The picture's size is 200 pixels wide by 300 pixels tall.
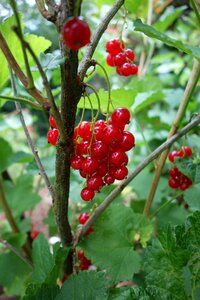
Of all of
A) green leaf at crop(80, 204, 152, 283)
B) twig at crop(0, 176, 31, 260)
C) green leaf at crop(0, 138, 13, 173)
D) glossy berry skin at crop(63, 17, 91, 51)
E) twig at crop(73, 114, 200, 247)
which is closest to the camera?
glossy berry skin at crop(63, 17, 91, 51)

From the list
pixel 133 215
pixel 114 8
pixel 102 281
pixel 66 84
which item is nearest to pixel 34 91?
pixel 66 84

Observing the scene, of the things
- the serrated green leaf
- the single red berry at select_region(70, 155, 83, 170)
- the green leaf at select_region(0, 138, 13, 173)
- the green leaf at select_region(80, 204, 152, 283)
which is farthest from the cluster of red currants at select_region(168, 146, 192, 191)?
the green leaf at select_region(0, 138, 13, 173)

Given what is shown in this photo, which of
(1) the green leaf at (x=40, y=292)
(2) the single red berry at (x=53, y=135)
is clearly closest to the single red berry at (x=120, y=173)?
(2) the single red berry at (x=53, y=135)

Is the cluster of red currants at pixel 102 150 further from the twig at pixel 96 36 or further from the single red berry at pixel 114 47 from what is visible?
the single red berry at pixel 114 47

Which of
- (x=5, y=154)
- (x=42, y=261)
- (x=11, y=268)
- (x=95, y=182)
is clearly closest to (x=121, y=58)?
(x=95, y=182)

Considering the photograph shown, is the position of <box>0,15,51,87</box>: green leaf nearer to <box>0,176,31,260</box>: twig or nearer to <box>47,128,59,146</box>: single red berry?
<box>47,128,59,146</box>: single red berry

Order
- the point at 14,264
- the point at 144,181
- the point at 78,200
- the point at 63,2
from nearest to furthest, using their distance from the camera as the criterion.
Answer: the point at 63,2 < the point at 78,200 < the point at 14,264 < the point at 144,181

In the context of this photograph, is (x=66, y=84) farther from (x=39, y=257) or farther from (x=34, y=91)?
(x=39, y=257)
